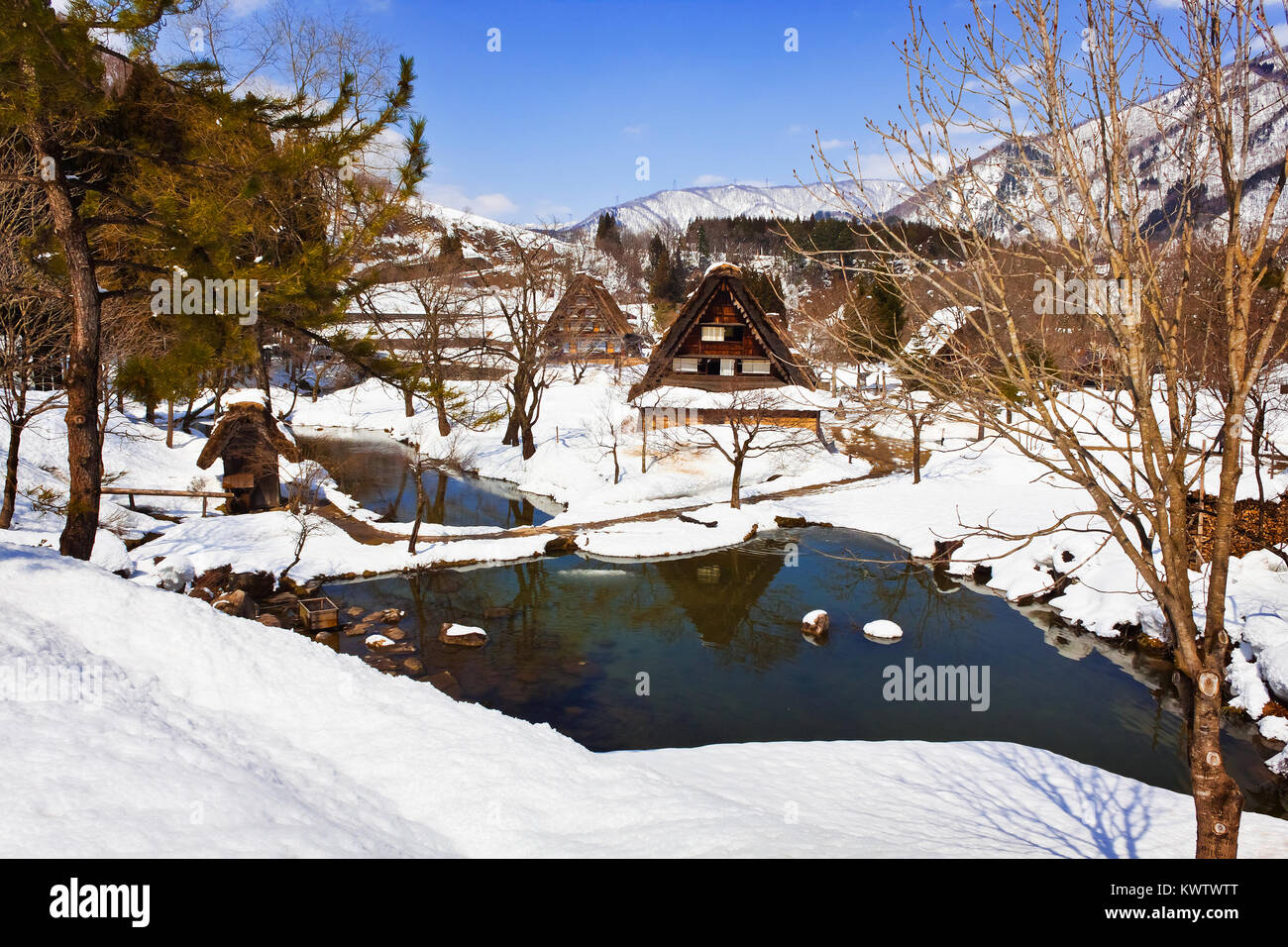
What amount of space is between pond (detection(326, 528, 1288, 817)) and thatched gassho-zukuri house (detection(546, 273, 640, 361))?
21.6m

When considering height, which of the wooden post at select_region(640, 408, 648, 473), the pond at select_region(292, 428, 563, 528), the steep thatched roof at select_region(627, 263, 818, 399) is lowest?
the pond at select_region(292, 428, 563, 528)

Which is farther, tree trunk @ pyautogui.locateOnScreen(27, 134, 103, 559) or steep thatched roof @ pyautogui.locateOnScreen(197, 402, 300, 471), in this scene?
steep thatched roof @ pyautogui.locateOnScreen(197, 402, 300, 471)

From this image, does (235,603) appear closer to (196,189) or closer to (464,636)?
(464,636)

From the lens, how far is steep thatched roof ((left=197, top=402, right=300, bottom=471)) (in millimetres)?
21969

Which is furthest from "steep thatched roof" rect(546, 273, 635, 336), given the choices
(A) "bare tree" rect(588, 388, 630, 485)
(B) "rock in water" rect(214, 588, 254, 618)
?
(B) "rock in water" rect(214, 588, 254, 618)

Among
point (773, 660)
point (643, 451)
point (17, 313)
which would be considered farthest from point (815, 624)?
point (17, 313)

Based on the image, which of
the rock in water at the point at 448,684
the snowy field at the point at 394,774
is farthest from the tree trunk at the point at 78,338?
the rock in water at the point at 448,684

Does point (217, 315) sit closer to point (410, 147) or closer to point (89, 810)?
point (410, 147)

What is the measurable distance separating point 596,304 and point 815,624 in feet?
111

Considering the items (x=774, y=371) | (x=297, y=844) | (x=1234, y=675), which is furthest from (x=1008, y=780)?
(x=774, y=371)

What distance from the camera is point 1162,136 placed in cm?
461

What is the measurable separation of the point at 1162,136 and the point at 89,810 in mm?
7736

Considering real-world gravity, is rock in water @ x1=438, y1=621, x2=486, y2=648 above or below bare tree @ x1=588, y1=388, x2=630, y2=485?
below

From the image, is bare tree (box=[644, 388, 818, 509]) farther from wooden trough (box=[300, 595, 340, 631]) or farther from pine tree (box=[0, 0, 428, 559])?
pine tree (box=[0, 0, 428, 559])
